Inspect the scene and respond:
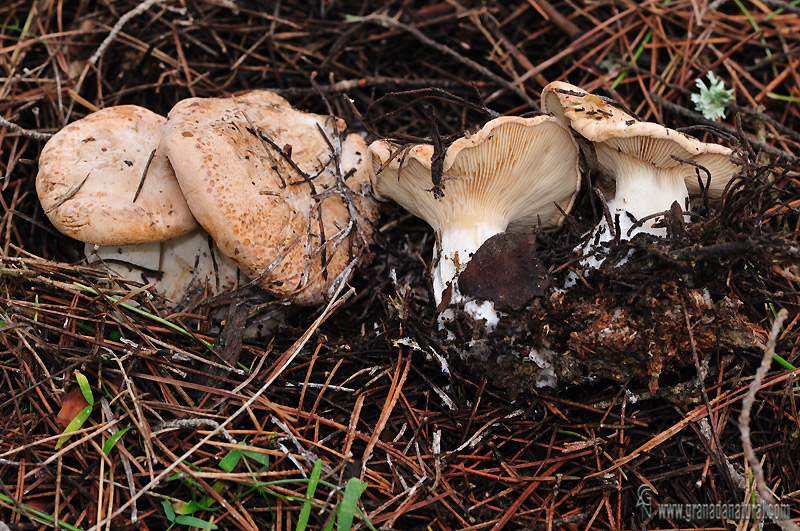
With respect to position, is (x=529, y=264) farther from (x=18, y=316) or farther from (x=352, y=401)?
(x=18, y=316)

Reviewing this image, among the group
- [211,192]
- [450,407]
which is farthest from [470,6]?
[450,407]

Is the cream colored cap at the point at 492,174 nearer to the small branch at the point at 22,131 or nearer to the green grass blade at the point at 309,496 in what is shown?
the green grass blade at the point at 309,496

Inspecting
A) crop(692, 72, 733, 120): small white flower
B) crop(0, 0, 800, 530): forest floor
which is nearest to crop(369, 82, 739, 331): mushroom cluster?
crop(0, 0, 800, 530): forest floor

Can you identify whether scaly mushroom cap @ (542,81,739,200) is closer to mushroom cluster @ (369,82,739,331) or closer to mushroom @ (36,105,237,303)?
mushroom cluster @ (369,82,739,331)

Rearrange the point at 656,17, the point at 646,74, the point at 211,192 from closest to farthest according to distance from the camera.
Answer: the point at 211,192
the point at 646,74
the point at 656,17

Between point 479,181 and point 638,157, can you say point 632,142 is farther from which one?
point 479,181

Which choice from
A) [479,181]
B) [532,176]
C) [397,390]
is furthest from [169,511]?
[532,176]

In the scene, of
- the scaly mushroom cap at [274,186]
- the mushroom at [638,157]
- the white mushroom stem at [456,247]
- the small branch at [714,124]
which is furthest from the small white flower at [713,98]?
the scaly mushroom cap at [274,186]
